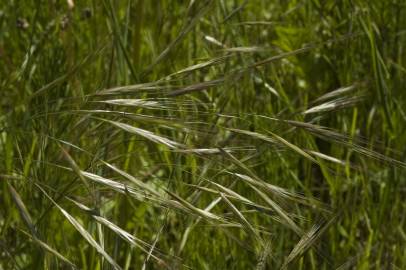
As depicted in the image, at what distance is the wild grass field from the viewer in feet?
4.03

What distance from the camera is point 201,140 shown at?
1.51 metres

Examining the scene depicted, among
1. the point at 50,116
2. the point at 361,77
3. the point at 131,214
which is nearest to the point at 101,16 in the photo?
the point at 131,214

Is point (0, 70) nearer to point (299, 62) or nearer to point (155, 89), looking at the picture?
point (299, 62)

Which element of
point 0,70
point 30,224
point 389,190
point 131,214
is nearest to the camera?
point 30,224

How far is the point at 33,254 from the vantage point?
1.56m

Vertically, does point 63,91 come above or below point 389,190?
above

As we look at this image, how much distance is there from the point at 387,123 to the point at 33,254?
78cm

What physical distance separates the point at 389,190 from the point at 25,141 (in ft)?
2.37

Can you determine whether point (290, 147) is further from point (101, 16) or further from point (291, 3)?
point (291, 3)

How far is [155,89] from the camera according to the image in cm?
127

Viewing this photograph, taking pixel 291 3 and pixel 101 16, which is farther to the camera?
pixel 291 3

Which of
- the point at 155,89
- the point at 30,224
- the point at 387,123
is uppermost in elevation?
the point at 155,89

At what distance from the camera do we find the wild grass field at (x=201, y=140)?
1.23 metres

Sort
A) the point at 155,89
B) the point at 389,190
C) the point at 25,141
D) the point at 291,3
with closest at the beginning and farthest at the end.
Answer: the point at 155,89 → the point at 25,141 → the point at 389,190 → the point at 291,3
